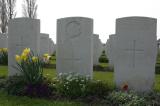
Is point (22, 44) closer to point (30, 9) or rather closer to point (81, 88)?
point (81, 88)

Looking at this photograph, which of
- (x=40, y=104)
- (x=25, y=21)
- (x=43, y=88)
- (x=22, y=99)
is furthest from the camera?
(x=25, y=21)

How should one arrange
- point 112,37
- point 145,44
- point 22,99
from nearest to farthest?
point 22,99 < point 145,44 < point 112,37

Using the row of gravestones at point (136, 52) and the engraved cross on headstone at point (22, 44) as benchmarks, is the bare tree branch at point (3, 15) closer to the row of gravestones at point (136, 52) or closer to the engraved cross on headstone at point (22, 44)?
the engraved cross on headstone at point (22, 44)

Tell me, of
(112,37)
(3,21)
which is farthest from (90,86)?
(3,21)

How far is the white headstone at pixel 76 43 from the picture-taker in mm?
9398

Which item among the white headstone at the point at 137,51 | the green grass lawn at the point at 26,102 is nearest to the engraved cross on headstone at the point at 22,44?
the green grass lawn at the point at 26,102

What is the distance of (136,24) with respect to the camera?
8.52 metres

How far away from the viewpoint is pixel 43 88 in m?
7.98

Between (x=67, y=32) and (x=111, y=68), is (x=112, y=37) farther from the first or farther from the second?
(x=67, y=32)

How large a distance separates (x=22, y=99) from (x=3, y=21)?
26804mm

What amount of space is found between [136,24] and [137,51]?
67cm

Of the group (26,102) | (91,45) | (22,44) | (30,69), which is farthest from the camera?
(22,44)

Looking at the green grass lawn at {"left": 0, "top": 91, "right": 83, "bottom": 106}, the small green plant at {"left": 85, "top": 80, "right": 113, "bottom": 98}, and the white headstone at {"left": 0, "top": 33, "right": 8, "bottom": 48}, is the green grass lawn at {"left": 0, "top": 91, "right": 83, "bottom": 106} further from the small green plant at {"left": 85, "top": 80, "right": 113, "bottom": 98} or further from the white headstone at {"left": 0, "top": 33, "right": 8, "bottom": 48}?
the white headstone at {"left": 0, "top": 33, "right": 8, "bottom": 48}

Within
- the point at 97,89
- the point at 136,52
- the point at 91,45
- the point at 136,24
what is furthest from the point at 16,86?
the point at 136,24
